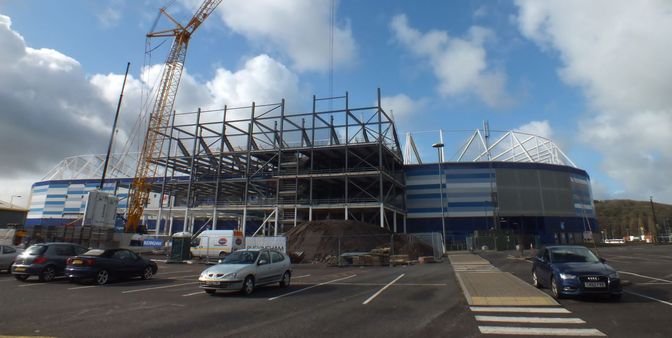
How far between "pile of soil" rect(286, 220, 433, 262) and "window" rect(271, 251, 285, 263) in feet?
50.4

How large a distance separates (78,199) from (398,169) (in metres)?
74.9

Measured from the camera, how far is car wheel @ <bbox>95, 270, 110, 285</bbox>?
1382 centimetres

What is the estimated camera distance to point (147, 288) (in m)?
13.0

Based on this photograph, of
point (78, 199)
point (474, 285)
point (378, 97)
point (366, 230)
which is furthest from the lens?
point (78, 199)

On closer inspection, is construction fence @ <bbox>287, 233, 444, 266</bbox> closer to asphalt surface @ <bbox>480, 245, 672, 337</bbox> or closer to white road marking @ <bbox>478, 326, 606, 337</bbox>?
asphalt surface @ <bbox>480, 245, 672, 337</bbox>

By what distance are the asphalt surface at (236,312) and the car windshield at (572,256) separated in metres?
3.05

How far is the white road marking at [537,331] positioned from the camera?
651 centimetres

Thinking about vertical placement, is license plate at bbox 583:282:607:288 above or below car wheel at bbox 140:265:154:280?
above

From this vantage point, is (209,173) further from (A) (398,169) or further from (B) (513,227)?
(B) (513,227)

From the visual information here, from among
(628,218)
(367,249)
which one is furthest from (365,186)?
(628,218)

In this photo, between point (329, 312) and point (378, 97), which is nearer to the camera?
point (329, 312)

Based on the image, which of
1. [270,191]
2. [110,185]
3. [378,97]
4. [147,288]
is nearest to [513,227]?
[378,97]

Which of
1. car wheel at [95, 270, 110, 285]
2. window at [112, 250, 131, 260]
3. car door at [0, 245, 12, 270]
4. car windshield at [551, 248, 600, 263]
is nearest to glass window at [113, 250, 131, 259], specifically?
window at [112, 250, 131, 260]

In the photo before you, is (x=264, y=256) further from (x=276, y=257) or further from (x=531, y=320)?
(x=531, y=320)
